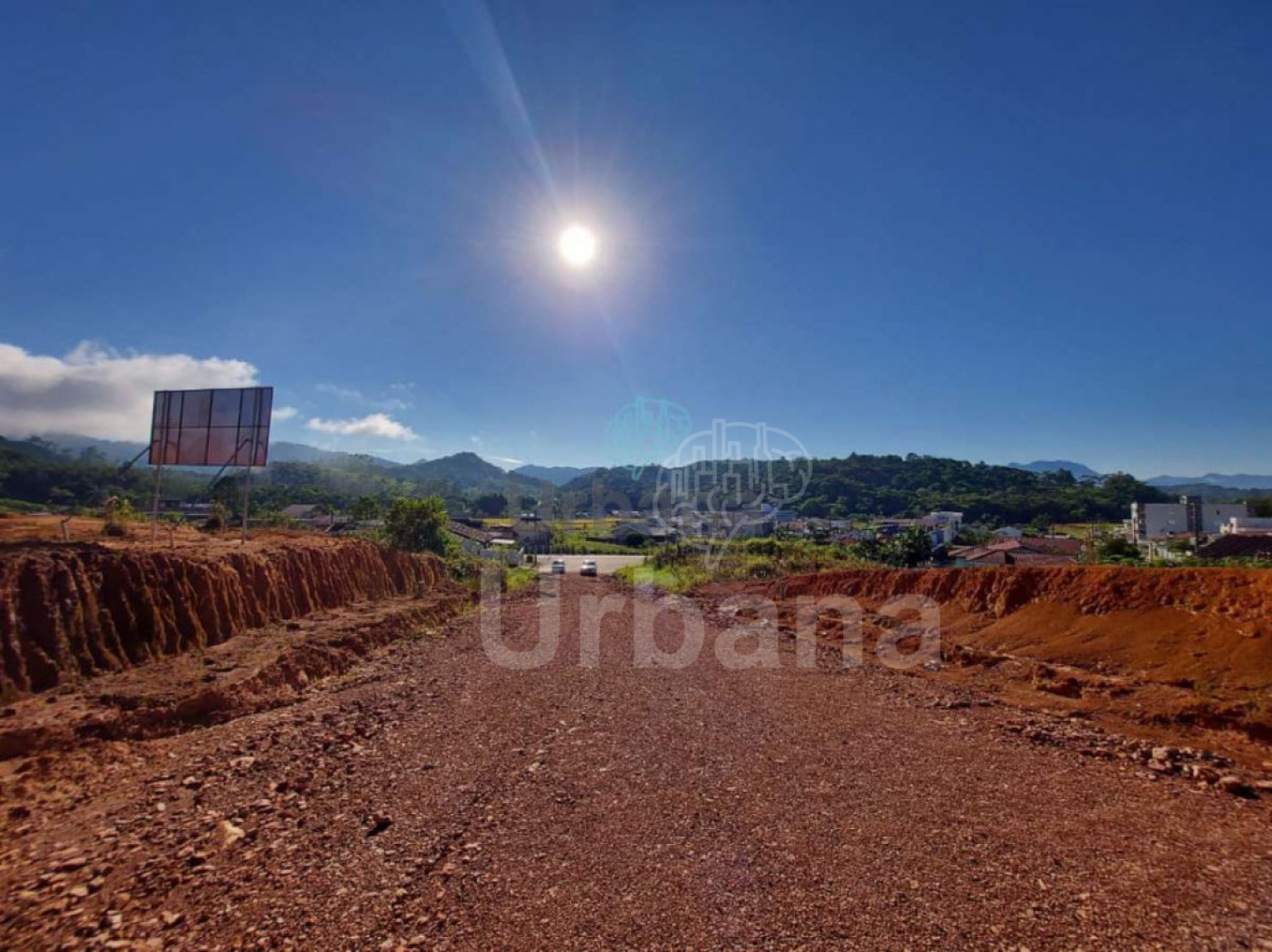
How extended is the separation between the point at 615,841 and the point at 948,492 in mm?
104548

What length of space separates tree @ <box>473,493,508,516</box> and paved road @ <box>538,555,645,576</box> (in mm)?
48532

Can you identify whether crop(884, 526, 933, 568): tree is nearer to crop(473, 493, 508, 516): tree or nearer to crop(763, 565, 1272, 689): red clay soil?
crop(763, 565, 1272, 689): red clay soil

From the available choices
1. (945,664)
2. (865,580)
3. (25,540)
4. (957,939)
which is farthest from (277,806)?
(865,580)

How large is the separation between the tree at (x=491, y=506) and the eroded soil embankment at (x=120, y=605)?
90.2 meters

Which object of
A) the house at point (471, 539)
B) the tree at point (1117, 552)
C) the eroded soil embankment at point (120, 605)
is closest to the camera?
the eroded soil embankment at point (120, 605)

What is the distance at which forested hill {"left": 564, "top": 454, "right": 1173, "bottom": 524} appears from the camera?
7731 centimetres

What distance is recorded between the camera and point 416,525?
3012cm

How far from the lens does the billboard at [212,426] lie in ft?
50.3

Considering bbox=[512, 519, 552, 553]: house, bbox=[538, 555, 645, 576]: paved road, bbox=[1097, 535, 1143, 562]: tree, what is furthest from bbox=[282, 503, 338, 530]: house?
bbox=[1097, 535, 1143, 562]: tree

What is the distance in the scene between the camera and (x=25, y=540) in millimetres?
10414

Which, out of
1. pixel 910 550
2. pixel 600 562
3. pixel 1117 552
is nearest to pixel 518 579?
pixel 600 562

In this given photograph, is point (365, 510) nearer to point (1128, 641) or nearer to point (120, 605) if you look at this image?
point (120, 605)

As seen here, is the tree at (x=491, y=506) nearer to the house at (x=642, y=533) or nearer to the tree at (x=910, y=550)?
the house at (x=642, y=533)

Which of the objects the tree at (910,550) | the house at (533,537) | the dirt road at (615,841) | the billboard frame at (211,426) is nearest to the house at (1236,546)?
the tree at (910,550)
